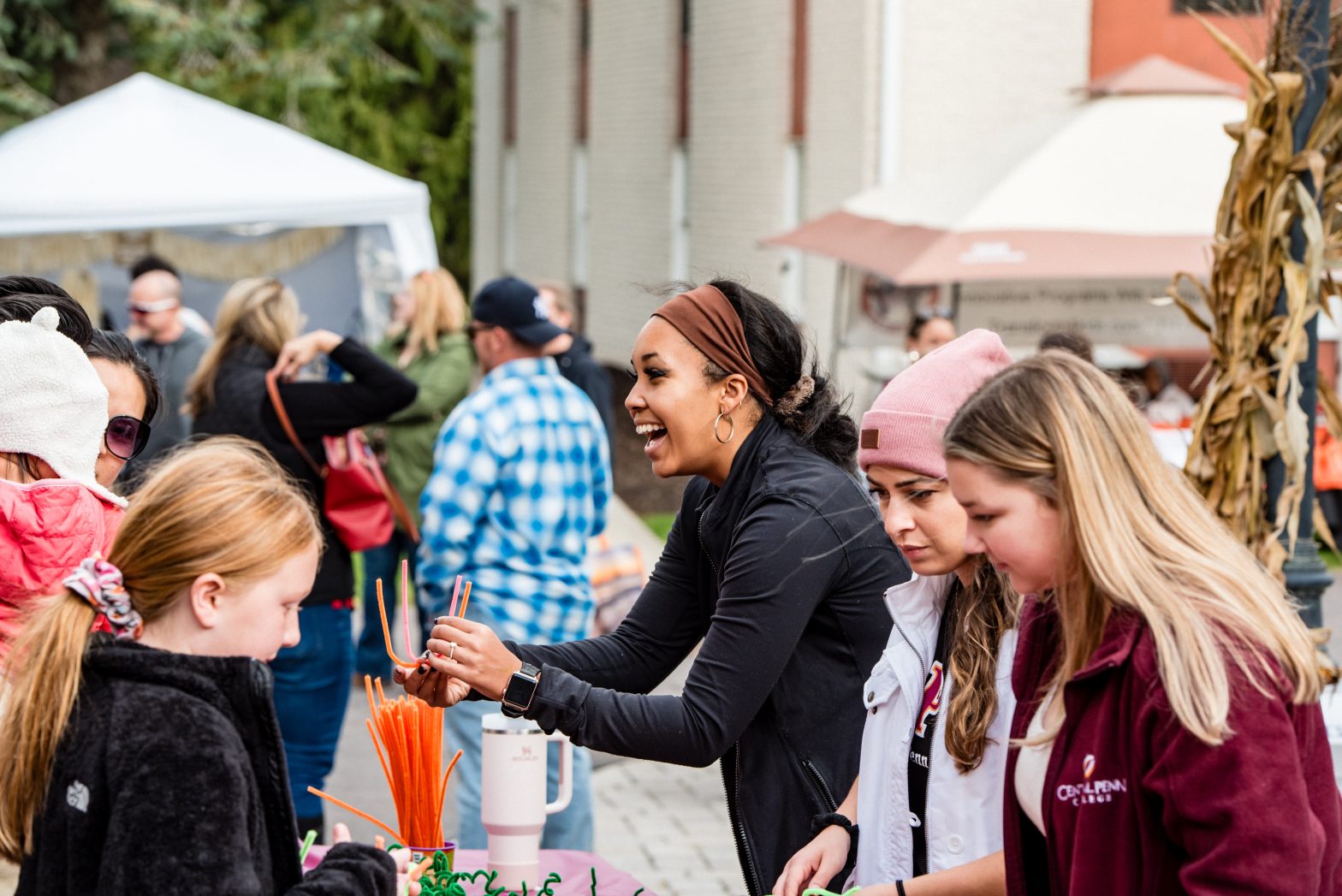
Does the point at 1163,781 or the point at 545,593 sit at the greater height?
the point at 1163,781

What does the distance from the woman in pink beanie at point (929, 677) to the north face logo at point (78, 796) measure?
3.83 ft

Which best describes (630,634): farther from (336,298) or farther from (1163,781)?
(336,298)

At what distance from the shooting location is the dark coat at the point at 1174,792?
1.88 metres

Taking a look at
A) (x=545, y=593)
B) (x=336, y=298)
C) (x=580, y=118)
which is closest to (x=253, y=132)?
(x=336, y=298)

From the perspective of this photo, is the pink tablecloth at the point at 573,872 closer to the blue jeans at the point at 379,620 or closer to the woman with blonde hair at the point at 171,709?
the woman with blonde hair at the point at 171,709

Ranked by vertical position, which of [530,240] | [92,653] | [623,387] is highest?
[92,653]

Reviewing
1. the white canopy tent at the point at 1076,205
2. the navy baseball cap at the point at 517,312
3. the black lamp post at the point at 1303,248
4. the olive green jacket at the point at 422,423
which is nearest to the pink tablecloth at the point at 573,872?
the black lamp post at the point at 1303,248

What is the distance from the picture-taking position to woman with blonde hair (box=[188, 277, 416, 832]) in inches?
225

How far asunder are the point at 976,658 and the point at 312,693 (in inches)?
141

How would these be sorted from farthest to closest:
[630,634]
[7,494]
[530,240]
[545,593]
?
[530,240] → [545,593] → [630,634] → [7,494]

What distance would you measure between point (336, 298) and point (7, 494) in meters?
9.46

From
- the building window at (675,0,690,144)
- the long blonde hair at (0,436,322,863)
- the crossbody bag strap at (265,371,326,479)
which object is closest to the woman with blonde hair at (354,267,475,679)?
the crossbody bag strap at (265,371,326,479)

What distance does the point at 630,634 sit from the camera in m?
3.41

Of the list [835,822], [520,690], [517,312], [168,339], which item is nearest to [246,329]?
[517,312]
